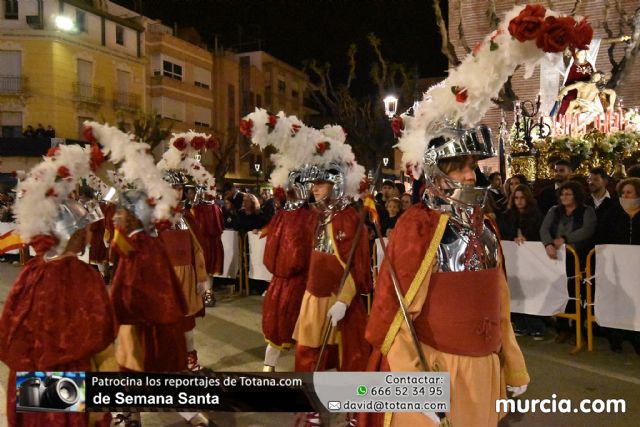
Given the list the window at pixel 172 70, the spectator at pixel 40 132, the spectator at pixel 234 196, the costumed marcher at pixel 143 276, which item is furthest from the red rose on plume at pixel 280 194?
the window at pixel 172 70

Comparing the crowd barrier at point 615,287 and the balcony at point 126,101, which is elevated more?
the balcony at point 126,101

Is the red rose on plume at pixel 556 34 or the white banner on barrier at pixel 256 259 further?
the white banner on barrier at pixel 256 259

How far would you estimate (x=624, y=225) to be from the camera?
20.4 feet

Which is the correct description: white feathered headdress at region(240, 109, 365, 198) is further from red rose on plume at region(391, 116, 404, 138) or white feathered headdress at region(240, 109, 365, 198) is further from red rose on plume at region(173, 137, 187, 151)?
red rose on plume at region(173, 137, 187, 151)

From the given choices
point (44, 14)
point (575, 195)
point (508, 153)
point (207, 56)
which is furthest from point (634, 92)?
point (207, 56)

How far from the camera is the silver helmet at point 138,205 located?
407 cm

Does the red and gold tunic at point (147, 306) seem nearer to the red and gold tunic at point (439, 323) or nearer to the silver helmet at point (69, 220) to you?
the silver helmet at point (69, 220)

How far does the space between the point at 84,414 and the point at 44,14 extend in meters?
32.7

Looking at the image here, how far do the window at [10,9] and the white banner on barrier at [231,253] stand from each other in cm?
2724

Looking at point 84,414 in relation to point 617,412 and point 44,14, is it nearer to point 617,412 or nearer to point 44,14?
point 617,412

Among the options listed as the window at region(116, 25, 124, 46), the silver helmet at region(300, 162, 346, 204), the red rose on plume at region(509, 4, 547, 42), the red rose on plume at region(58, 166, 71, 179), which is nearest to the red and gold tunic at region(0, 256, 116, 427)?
the red rose on plume at region(58, 166, 71, 179)

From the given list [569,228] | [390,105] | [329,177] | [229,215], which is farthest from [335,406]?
[390,105]

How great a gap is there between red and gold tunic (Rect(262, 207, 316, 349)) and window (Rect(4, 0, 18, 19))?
1258 inches

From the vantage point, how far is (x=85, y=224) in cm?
326
